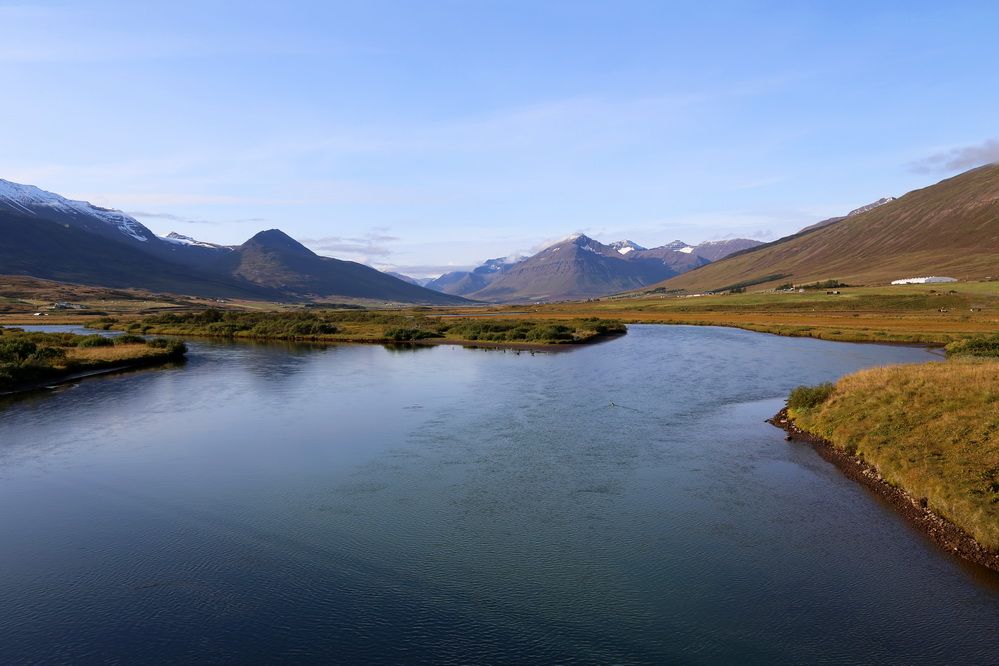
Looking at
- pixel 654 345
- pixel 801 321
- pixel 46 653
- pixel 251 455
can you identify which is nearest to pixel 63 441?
pixel 251 455

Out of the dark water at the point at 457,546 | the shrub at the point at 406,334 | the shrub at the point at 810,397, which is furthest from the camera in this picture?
the shrub at the point at 406,334

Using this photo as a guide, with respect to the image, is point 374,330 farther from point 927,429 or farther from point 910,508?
point 910,508

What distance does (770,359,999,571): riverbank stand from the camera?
17703 mm

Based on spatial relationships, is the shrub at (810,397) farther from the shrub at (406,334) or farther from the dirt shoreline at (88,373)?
the shrub at (406,334)

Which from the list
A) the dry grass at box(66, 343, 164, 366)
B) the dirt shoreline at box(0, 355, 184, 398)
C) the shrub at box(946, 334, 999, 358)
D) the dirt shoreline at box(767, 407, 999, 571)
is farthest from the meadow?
the dry grass at box(66, 343, 164, 366)

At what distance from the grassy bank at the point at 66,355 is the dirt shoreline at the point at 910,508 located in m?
49.9

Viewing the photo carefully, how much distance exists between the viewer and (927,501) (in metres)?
19.5

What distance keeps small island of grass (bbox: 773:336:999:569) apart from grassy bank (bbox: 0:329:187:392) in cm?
4990

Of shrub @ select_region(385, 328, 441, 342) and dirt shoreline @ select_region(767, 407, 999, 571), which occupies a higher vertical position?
shrub @ select_region(385, 328, 441, 342)

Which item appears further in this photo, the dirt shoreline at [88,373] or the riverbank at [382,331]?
the riverbank at [382,331]

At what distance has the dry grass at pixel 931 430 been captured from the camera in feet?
59.6

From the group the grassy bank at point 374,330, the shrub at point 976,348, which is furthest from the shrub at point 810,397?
the grassy bank at point 374,330

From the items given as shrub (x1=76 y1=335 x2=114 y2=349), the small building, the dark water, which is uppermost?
the small building

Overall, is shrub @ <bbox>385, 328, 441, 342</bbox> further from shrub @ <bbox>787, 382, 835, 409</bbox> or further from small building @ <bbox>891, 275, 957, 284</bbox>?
small building @ <bbox>891, 275, 957, 284</bbox>
